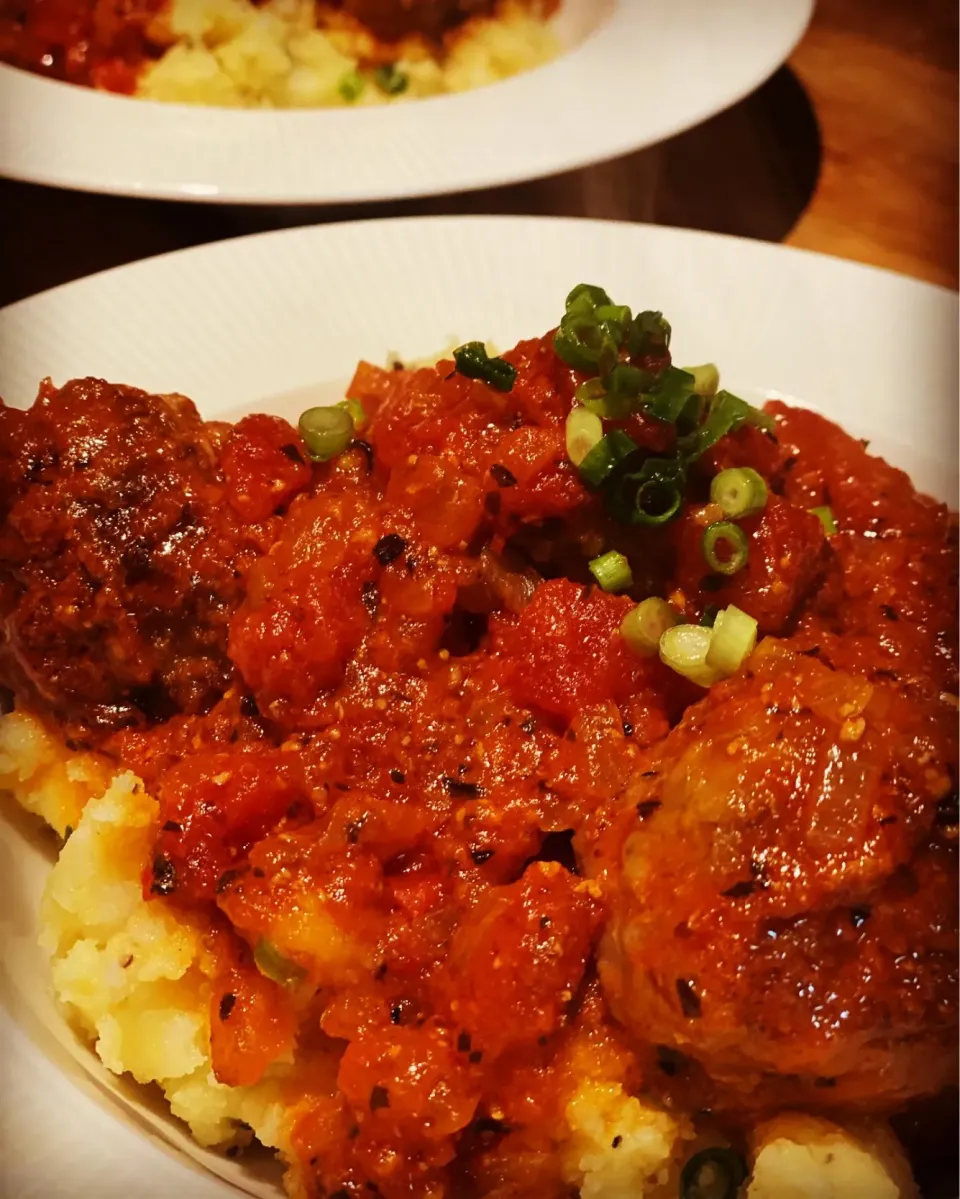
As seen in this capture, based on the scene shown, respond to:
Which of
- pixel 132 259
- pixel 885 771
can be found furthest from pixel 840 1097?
pixel 132 259

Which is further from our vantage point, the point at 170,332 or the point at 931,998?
the point at 170,332

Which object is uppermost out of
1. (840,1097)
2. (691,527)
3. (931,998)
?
(691,527)

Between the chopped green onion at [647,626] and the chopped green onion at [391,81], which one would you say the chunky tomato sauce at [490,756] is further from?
the chopped green onion at [391,81]

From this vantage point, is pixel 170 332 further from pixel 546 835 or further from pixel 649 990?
pixel 649 990

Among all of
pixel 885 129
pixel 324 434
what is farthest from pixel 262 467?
pixel 885 129

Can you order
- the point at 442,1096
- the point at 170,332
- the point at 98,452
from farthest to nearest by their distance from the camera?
the point at 170,332 → the point at 98,452 → the point at 442,1096

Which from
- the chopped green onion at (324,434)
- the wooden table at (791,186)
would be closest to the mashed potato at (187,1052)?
the chopped green onion at (324,434)

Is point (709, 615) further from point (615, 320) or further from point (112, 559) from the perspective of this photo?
point (112, 559)
